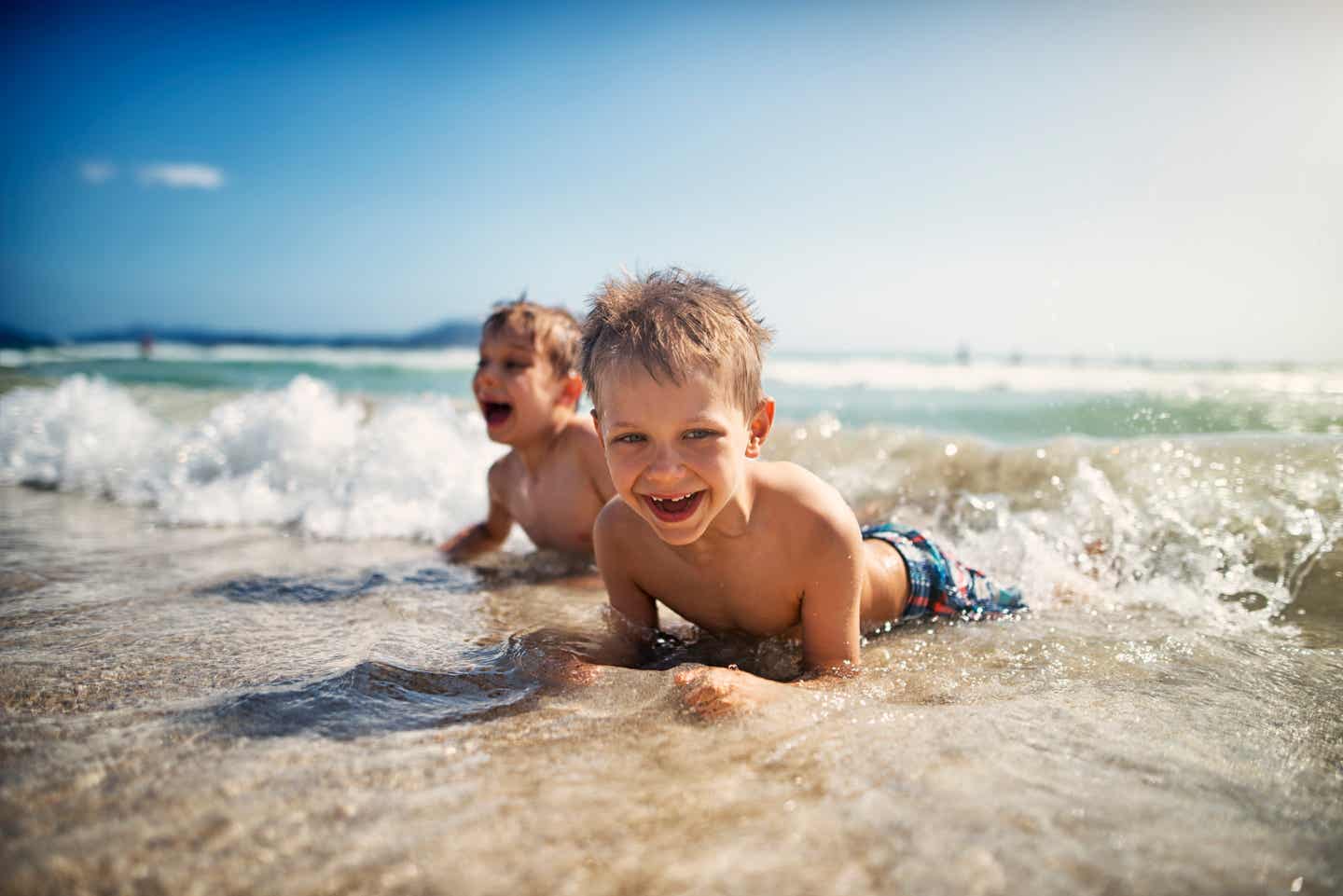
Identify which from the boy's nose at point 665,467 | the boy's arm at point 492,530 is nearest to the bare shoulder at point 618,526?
the boy's nose at point 665,467

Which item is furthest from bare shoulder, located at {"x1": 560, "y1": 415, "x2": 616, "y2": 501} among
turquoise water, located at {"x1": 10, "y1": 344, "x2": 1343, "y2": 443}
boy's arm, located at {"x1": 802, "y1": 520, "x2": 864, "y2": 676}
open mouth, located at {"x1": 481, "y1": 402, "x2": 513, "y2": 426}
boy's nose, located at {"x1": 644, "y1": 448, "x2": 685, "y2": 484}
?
turquoise water, located at {"x1": 10, "y1": 344, "x2": 1343, "y2": 443}

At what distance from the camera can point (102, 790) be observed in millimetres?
1418

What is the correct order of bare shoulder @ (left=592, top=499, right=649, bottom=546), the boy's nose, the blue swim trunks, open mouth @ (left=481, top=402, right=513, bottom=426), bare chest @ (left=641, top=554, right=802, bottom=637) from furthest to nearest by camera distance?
open mouth @ (left=481, top=402, right=513, bottom=426), the blue swim trunks, bare shoulder @ (left=592, top=499, right=649, bottom=546), bare chest @ (left=641, top=554, right=802, bottom=637), the boy's nose

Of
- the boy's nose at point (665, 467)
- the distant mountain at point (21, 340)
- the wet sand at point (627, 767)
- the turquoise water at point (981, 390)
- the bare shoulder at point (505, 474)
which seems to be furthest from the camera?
the distant mountain at point (21, 340)

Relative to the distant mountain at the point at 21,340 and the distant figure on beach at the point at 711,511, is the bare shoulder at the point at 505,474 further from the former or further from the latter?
the distant mountain at the point at 21,340

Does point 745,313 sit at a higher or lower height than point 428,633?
higher

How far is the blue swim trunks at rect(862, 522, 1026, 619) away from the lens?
297cm

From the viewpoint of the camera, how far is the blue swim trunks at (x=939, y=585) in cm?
297

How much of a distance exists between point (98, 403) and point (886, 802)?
7912 mm

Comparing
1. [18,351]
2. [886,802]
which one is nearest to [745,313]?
[886,802]

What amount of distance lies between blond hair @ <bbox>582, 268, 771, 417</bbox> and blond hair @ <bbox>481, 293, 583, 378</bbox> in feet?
5.35

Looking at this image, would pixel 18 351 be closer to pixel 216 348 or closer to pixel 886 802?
pixel 216 348

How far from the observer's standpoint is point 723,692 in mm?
1891

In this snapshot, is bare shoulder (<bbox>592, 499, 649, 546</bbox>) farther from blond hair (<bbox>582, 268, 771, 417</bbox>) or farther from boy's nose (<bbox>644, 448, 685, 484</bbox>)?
boy's nose (<bbox>644, 448, 685, 484</bbox>)
